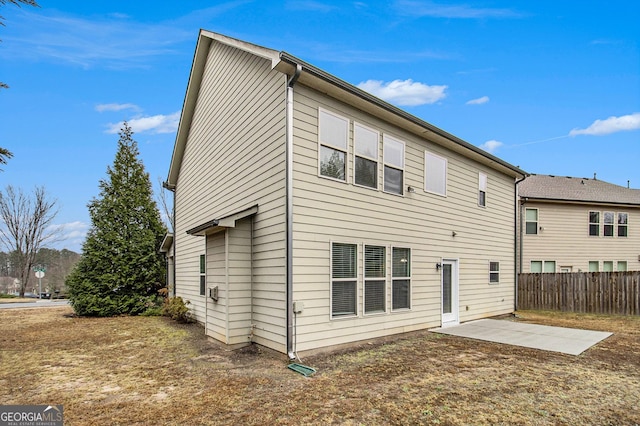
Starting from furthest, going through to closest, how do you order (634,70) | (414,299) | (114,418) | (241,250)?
1. (634,70)
2. (414,299)
3. (241,250)
4. (114,418)

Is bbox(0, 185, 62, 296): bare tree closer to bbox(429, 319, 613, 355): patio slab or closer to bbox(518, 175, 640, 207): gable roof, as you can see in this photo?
bbox(429, 319, 613, 355): patio slab

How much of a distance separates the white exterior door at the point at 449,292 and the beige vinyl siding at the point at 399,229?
0.87ft

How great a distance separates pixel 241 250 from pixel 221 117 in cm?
399

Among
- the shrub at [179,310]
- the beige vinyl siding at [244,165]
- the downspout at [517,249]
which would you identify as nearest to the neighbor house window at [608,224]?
the downspout at [517,249]

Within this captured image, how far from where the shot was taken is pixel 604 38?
13312 millimetres

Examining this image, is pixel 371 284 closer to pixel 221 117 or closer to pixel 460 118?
pixel 221 117

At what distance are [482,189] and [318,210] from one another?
7156 mm

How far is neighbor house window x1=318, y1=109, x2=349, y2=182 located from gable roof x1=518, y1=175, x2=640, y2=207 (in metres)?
12.6

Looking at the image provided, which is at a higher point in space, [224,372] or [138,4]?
[138,4]

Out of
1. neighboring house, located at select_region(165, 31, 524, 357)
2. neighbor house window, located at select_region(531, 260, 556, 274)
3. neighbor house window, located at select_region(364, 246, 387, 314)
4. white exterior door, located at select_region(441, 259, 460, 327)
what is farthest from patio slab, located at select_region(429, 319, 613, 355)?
neighbor house window, located at select_region(531, 260, 556, 274)

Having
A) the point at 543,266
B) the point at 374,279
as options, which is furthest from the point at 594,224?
the point at 374,279

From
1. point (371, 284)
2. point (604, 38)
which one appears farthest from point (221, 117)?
point (604, 38)

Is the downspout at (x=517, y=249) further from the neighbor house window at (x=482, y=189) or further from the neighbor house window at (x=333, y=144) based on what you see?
the neighbor house window at (x=333, y=144)

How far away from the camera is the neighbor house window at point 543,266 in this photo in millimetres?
16906
